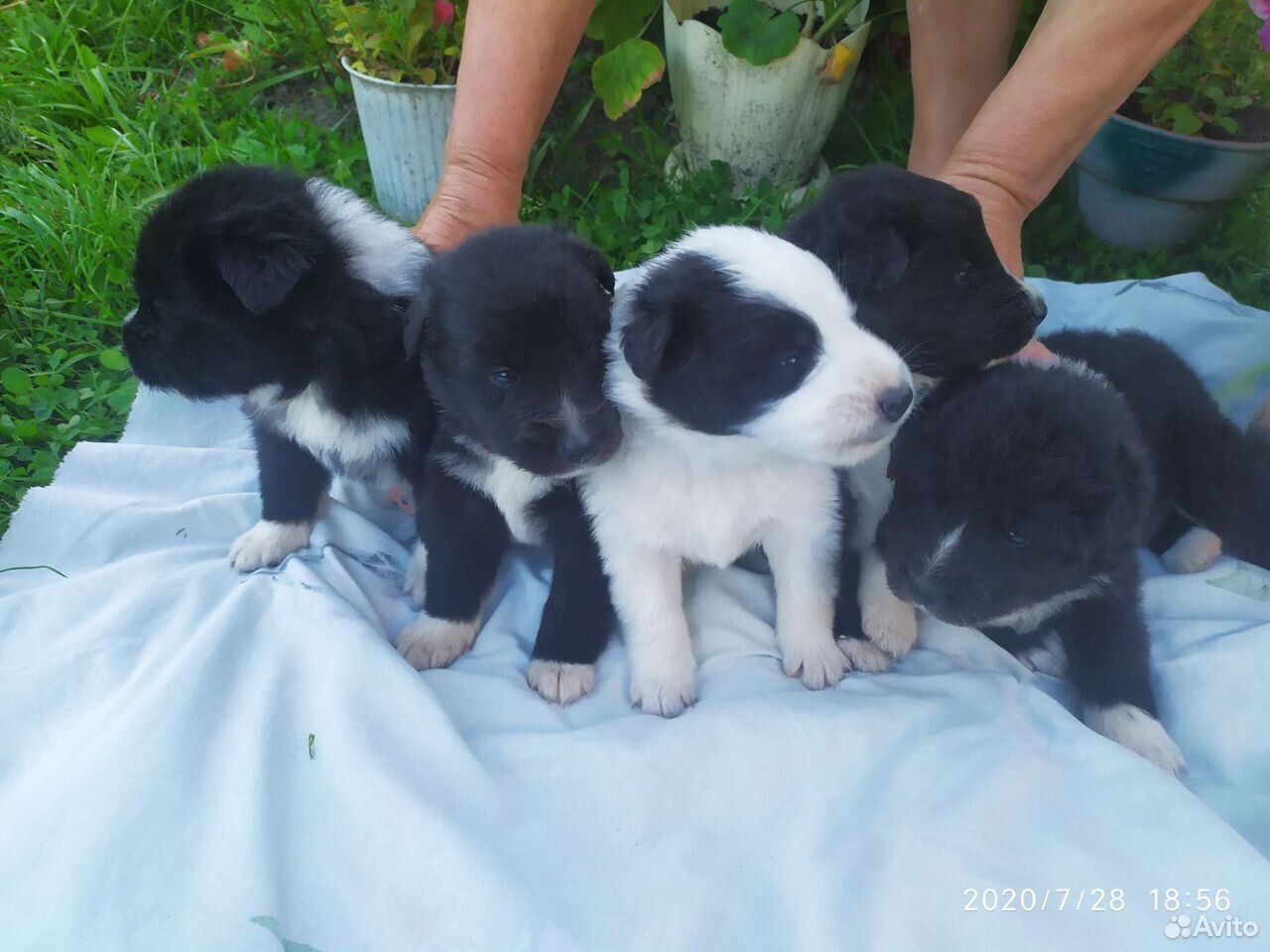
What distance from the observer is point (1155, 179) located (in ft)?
13.9

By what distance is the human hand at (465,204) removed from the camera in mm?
3277

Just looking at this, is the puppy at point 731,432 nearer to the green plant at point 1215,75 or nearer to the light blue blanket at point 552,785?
the light blue blanket at point 552,785

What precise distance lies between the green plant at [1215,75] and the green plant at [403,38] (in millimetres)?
3307

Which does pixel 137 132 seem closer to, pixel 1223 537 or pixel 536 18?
pixel 536 18

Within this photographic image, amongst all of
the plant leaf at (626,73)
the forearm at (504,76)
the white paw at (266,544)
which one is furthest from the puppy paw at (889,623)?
the plant leaf at (626,73)

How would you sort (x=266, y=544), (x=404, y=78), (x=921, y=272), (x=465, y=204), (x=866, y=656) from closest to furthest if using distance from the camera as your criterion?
(x=921, y=272) → (x=866, y=656) → (x=266, y=544) → (x=465, y=204) → (x=404, y=78)

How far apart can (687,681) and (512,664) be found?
51 cm

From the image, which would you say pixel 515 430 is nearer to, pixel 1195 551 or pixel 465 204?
pixel 465 204

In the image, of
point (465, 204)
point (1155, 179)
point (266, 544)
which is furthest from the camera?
point (1155, 179)

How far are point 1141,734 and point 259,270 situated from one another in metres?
2.38

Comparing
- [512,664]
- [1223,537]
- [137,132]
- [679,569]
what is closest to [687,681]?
[679,569]

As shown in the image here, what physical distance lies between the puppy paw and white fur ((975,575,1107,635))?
0.22 metres

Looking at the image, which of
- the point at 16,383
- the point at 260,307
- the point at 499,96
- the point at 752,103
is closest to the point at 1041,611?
the point at 260,307

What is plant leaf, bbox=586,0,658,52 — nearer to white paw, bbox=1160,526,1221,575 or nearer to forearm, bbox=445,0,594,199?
forearm, bbox=445,0,594,199
